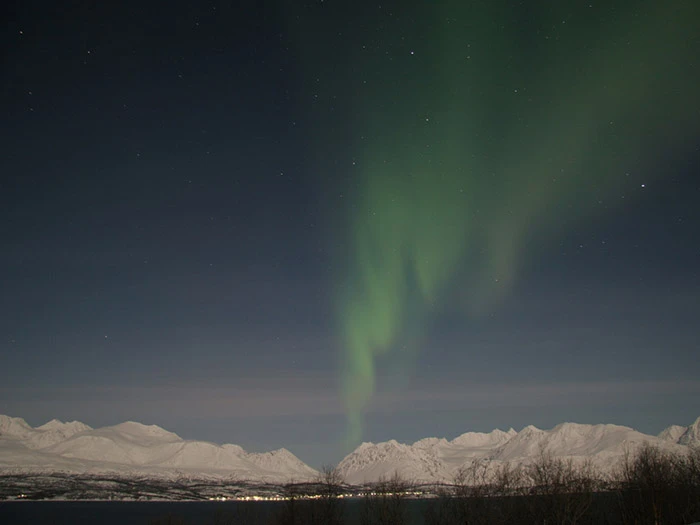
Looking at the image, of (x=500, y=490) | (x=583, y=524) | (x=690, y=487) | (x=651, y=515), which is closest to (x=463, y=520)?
(x=500, y=490)

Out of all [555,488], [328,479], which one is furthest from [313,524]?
[555,488]

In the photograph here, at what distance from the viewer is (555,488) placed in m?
61.3

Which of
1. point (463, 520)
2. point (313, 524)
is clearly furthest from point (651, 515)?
point (313, 524)

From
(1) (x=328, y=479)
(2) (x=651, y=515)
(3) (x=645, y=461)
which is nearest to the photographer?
(2) (x=651, y=515)

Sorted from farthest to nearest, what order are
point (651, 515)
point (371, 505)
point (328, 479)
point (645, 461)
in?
point (371, 505), point (328, 479), point (645, 461), point (651, 515)

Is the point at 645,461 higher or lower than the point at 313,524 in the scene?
higher

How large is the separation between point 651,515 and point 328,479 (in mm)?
41105

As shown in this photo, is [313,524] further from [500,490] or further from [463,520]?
[500,490]

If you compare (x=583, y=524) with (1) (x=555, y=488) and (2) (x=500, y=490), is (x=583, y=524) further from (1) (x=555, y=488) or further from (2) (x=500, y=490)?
(1) (x=555, y=488)

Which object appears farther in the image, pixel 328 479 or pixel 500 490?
pixel 328 479

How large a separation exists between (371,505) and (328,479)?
13.1 m

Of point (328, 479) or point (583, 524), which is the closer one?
point (583, 524)

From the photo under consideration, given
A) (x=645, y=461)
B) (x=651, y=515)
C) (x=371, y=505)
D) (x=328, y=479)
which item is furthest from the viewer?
(x=371, y=505)

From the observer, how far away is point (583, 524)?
73.8 m
